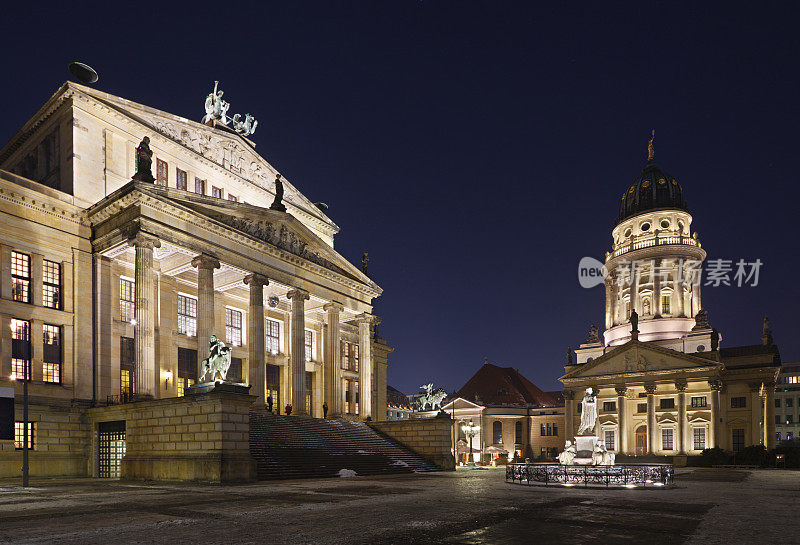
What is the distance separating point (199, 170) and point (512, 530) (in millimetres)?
37384

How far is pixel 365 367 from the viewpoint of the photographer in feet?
163

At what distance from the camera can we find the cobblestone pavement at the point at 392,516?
1187 cm

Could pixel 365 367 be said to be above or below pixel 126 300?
below

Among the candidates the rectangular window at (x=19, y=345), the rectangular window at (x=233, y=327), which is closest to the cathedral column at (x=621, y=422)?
the rectangular window at (x=233, y=327)

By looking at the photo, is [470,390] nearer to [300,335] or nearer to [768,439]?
[768,439]

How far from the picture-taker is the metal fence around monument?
24.5 meters

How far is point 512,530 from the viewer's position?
12664 mm

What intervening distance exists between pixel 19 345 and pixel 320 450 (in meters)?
16.4

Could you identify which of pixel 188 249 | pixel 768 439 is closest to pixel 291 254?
pixel 188 249

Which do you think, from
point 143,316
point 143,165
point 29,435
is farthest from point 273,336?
point 29,435

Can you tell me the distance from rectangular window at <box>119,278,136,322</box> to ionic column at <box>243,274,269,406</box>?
271 inches

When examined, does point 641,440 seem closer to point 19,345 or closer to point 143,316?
point 143,316

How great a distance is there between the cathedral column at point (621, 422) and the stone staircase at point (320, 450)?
4683 centimetres

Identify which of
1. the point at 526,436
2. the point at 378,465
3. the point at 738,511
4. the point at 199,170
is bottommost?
the point at 526,436
